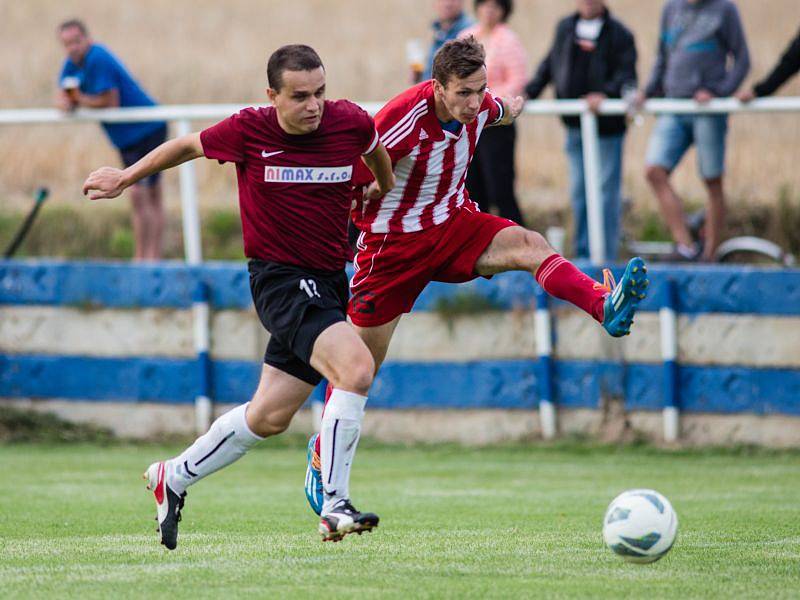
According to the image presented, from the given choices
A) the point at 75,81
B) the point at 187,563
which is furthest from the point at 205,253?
the point at 187,563

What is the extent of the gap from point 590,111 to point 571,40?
907mm

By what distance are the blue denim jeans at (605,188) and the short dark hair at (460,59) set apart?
16.5 feet

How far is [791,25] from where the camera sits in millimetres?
23469

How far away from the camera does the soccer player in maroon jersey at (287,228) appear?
712 cm

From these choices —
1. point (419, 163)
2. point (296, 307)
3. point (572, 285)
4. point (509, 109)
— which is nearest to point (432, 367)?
point (509, 109)

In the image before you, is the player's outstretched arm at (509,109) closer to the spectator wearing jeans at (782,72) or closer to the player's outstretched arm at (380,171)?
the player's outstretched arm at (380,171)

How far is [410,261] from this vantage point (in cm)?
859

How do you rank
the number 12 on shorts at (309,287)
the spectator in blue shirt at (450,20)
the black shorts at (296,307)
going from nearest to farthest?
the black shorts at (296,307)
the number 12 on shorts at (309,287)
the spectator in blue shirt at (450,20)

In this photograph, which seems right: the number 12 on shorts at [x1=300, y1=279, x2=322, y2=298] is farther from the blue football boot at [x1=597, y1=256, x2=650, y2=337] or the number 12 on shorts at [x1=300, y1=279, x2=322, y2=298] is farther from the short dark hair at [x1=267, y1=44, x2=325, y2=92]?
the blue football boot at [x1=597, y1=256, x2=650, y2=337]

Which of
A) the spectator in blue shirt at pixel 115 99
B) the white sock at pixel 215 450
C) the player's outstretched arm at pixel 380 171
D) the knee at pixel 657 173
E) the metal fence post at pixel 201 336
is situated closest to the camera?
the white sock at pixel 215 450

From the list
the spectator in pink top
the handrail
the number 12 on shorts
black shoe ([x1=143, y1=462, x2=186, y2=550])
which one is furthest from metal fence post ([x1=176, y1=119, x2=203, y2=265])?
the number 12 on shorts

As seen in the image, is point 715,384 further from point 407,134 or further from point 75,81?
point 75,81

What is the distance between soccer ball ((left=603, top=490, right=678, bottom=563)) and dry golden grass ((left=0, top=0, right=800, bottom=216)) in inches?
393

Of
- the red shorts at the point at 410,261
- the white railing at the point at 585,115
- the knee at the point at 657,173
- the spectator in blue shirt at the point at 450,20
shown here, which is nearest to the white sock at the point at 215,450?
the red shorts at the point at 410,261
